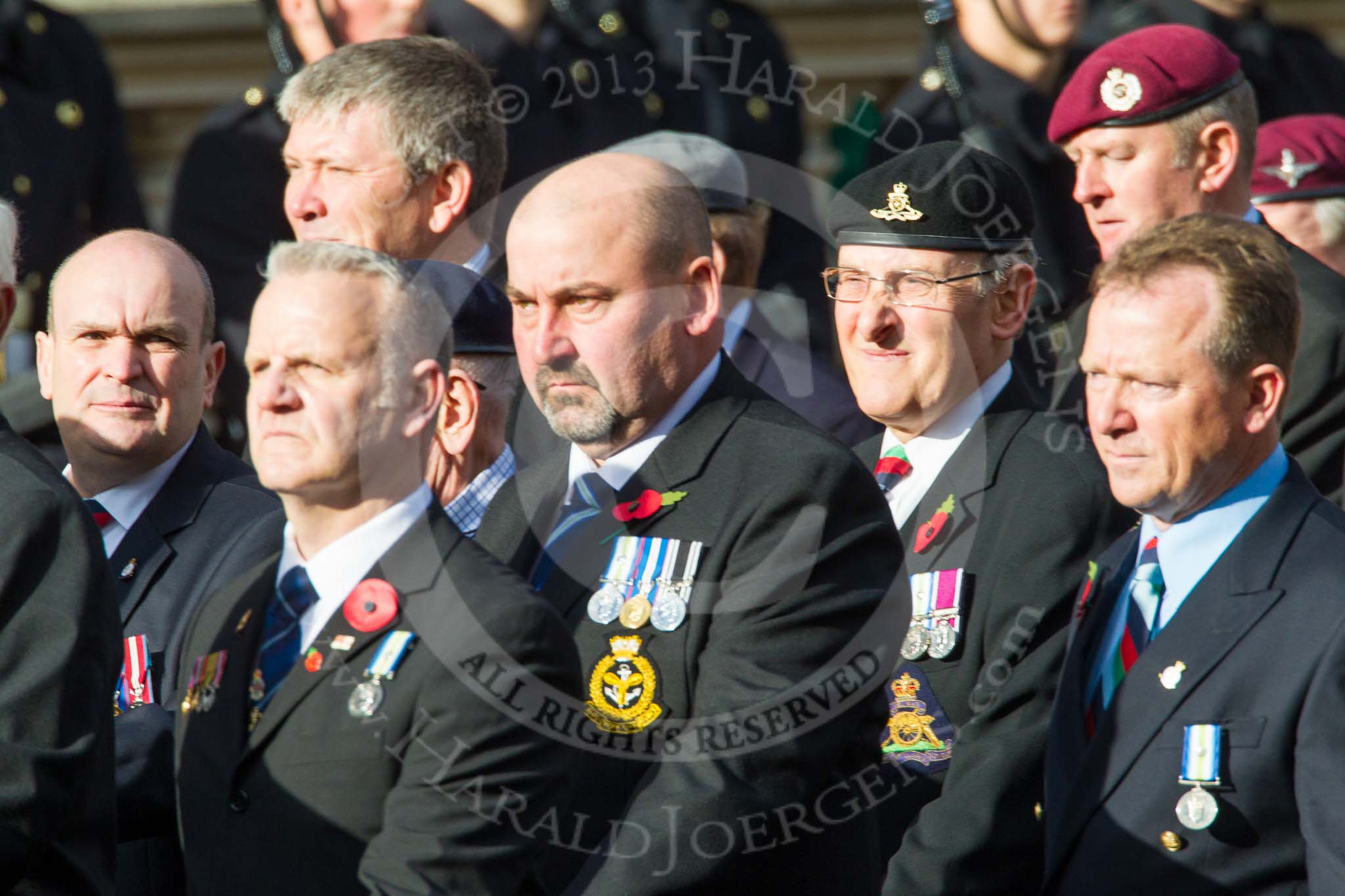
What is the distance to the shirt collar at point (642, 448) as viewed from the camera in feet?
12.7

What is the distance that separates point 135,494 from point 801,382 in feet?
5.67

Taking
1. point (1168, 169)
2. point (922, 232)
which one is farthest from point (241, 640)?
point (1168, 169)

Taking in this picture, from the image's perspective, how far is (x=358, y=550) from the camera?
323 centimetres

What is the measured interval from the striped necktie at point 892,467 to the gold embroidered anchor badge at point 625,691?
903mm

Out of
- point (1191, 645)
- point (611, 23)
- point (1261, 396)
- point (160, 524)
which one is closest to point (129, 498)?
point (160, 524)

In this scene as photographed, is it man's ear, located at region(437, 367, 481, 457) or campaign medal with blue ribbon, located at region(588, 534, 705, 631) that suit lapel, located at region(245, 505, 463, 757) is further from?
man's ear, located at region(437, 367, 481, 457)

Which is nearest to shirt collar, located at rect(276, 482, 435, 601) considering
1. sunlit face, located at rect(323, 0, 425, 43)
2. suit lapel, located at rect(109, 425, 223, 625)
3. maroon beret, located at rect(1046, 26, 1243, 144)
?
suit lapel, located at rect(109, 425, 223, 625)

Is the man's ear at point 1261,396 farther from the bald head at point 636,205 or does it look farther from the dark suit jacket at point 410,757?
the dark suit jacket at point 410,757

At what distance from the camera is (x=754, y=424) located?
3836mm

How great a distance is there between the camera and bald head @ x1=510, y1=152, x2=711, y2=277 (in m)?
3.79

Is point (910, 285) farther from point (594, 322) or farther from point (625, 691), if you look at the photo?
point (625, 691)

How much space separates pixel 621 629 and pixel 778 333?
2316 millimetres

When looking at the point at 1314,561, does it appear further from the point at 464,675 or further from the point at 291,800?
the point at 291,800

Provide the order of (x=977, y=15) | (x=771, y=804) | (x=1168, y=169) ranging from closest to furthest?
(x=771, y=804), (x=1168, y=169), (x=977, y=15)
